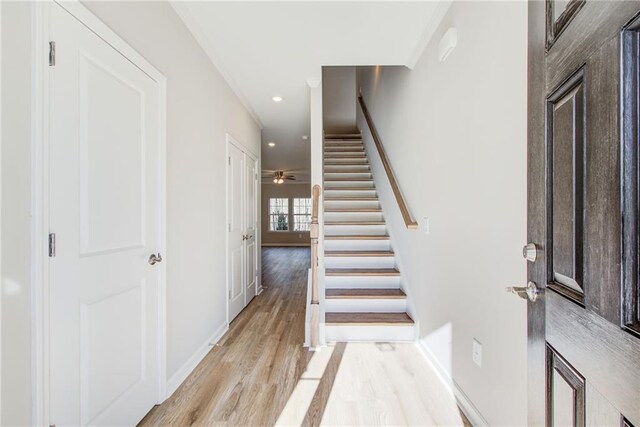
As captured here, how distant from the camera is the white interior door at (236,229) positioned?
3.22m

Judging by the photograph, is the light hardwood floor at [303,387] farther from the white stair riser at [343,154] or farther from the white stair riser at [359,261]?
the white stair riser at [343,154]

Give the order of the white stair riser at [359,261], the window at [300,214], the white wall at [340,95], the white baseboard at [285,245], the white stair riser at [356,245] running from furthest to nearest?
the window at [300,214]
the white baseboard at [285,245]
the white wall at [340,95]
the white stair riser at [356,245]
the white stair riser at [359,261]

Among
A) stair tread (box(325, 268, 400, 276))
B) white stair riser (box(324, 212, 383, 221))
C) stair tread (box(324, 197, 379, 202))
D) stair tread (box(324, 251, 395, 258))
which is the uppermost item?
stair tread (box(324, 197, 379, 202))

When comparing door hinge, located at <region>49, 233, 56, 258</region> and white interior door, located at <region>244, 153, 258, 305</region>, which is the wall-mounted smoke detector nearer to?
door hinge, located at <region>49, 233, 56, 258</region>

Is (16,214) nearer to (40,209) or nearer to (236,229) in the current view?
(40,209)

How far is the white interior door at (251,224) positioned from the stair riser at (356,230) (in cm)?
103

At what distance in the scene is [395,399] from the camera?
1890mm

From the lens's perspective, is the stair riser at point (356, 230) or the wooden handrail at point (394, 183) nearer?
the wooden handrail at point (394, 183)

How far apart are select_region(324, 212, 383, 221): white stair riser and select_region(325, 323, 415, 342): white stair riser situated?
5.85 feet

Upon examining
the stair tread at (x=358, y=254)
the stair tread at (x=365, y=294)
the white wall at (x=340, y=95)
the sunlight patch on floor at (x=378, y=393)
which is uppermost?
the white wall at (x=340, y=95)

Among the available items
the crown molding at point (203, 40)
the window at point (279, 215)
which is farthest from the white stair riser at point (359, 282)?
the window at point (279, 215)

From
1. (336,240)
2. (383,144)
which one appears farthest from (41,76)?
(383,144)

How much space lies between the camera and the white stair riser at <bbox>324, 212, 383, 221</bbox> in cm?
422

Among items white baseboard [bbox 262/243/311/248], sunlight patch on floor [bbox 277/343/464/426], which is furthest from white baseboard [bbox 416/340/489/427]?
white baseboard [bbox 262/243/311/248]
